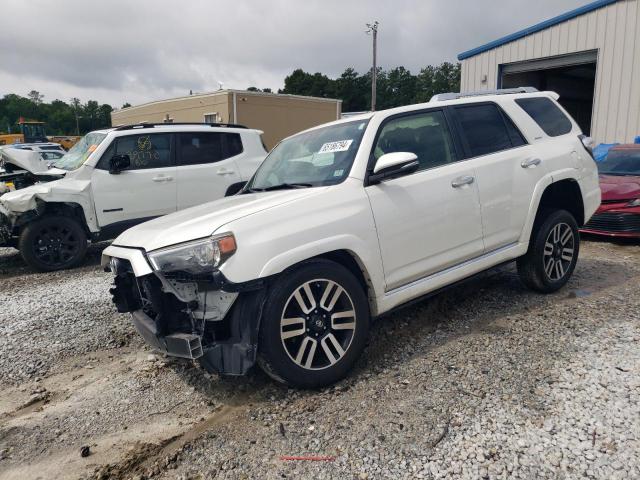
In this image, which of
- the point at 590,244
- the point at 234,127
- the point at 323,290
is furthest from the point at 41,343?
the point at 590,244

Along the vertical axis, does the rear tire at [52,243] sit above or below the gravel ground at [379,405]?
above

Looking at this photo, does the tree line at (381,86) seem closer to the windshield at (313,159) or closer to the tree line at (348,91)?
the tree line at (348,91)

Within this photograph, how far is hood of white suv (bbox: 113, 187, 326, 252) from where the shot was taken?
301 centimetres

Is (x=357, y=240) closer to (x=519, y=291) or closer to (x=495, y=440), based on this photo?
(x=495, y=440)

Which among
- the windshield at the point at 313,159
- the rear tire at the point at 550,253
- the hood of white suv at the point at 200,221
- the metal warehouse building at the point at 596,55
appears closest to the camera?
the hood of white suv at the point at 200,221

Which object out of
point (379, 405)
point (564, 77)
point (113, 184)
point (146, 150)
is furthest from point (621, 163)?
point (564, 77)

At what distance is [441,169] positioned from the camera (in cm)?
387

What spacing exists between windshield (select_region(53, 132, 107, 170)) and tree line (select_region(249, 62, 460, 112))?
7337cm

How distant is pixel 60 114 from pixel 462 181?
386ft

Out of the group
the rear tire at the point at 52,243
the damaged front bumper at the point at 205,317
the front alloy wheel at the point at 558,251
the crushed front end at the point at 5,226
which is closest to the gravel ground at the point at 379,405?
the front alloy wheel at the point at 558,251

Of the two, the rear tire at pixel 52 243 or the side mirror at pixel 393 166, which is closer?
the side mirror at pixel 393 166

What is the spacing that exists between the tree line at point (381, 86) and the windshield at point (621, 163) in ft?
236

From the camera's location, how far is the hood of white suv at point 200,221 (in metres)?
3.01

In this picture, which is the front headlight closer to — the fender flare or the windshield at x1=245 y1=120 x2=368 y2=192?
the fender flare
